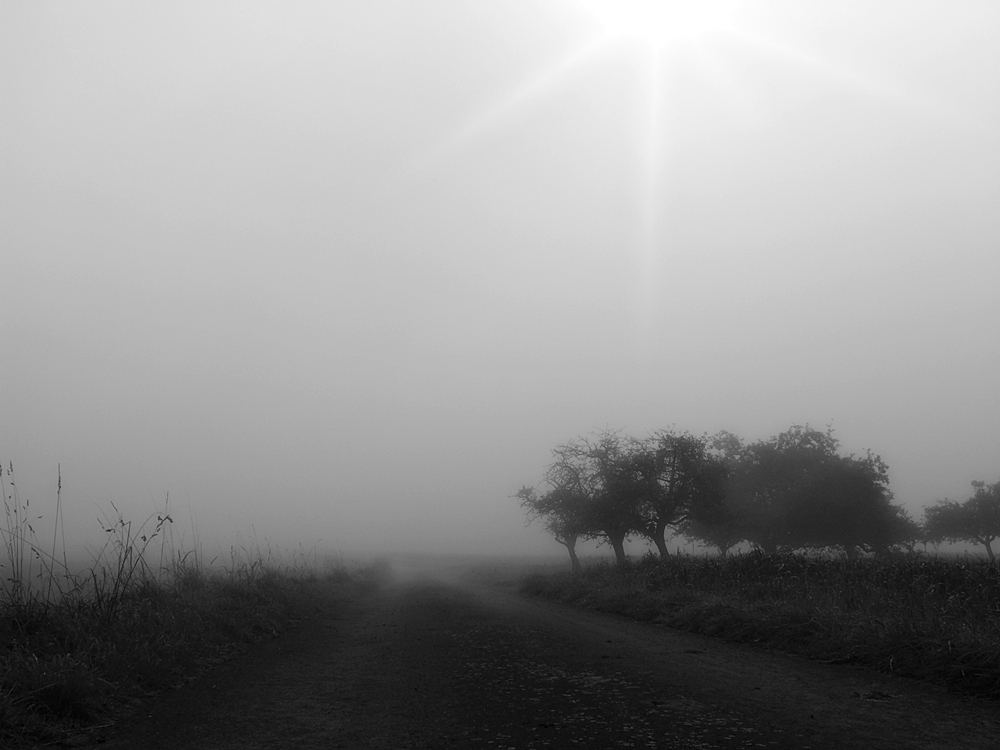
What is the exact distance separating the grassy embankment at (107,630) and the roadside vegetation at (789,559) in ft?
29.5

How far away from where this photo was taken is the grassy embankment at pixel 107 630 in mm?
6062

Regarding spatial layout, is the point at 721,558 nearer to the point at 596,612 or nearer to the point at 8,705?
the point at 596,612

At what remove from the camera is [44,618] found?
8352mm

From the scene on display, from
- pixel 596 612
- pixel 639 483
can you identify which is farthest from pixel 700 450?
pixel 596 612

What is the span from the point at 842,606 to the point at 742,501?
34262mm

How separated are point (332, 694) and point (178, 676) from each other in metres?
2.49

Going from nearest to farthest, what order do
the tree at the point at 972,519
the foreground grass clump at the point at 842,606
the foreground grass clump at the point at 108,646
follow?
the foreground grass clump at the point at 108,646, the foreground grass clump at the point at 842,606, the tree at the point at 972,519

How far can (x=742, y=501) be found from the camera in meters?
43.5

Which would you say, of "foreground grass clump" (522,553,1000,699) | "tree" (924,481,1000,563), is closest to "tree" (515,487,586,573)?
"foreground grass clump" (522,553,1000,699)

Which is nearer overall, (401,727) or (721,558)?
(401,727)

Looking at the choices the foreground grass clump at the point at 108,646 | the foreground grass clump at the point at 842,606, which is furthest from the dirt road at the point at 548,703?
the foreground grass clump at the point at 842,606

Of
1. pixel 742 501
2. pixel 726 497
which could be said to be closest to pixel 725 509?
pixel 726 497

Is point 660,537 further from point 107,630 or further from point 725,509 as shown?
point 107,630

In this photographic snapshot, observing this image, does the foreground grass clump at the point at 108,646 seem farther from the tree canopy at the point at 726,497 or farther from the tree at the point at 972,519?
the tree at the point at 972,519
